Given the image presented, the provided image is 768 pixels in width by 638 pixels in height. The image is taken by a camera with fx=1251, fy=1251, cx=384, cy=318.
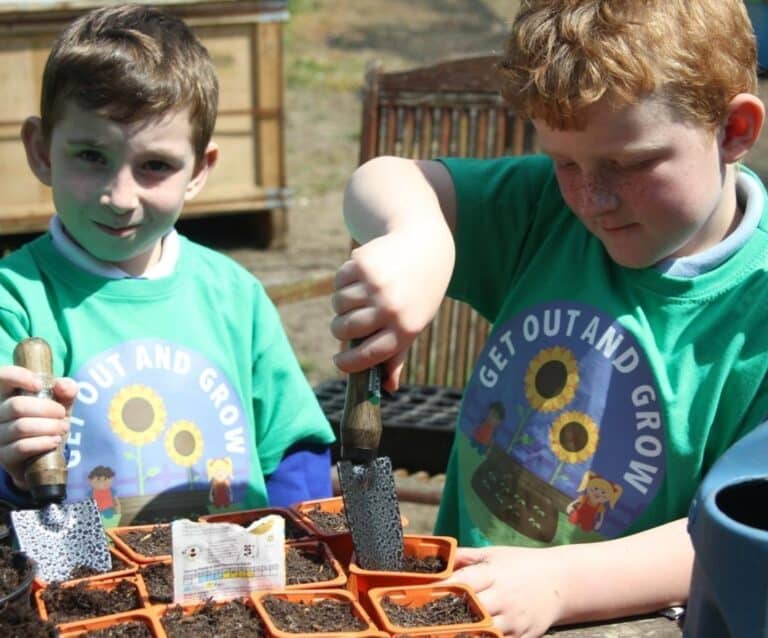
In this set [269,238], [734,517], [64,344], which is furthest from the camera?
[269,238]

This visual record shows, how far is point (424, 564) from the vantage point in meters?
1.66

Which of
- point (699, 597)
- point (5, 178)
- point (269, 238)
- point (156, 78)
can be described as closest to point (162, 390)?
point (156, 78)

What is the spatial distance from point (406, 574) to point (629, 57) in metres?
0.75

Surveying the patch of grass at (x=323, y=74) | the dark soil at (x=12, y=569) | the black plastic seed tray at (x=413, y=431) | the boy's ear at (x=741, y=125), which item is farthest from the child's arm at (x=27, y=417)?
the patch of grass at (x=323, y=74)

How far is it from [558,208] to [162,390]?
0.74 metres

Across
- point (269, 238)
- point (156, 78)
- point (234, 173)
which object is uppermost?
point (156, 78)

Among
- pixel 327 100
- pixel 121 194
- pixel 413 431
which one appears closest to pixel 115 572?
pixel 121 194

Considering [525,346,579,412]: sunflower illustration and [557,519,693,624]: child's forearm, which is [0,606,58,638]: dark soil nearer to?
[557,519,693,624]: child's forearm

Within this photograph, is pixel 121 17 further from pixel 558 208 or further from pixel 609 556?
pixel 609 556

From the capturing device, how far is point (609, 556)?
1720 mm

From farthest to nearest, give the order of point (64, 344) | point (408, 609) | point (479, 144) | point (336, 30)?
point (336, 30) < point (479, 144) < point (64, 344) < point (408, 609)

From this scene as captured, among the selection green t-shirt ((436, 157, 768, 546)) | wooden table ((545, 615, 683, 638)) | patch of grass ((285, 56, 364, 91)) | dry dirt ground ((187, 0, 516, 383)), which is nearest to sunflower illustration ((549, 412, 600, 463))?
green t-shirt ((436, 157, 768, 546))

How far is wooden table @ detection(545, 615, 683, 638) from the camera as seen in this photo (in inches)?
65.3

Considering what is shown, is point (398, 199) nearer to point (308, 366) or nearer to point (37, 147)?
point (37, 147)
